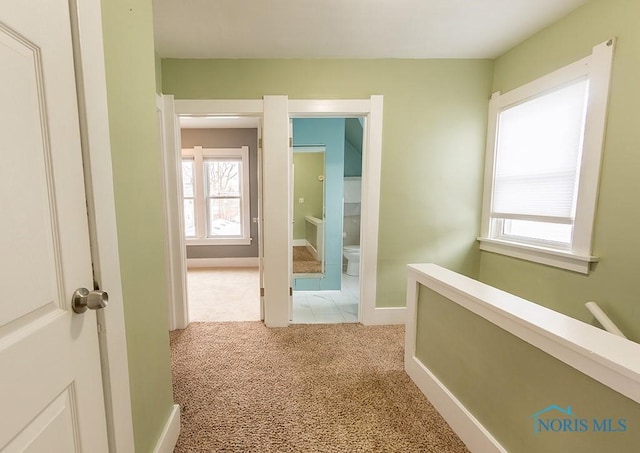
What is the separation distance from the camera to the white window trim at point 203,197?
450 centimetres

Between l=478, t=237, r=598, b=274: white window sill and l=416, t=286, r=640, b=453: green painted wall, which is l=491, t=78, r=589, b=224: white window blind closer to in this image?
l=478, t=237, r=598, b=274: white window sill

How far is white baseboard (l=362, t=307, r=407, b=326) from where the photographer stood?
8.43ft

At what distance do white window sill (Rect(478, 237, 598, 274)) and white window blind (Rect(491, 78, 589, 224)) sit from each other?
0.73 feet

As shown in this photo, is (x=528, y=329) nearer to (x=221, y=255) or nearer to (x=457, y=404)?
(x=457, y=404)

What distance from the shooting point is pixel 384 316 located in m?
2.58

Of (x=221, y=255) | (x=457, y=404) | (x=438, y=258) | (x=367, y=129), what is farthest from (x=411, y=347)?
(x=221, y=255)

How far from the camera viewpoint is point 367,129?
7.93 feet

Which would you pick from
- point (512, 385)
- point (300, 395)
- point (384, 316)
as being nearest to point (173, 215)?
point (300, 395)

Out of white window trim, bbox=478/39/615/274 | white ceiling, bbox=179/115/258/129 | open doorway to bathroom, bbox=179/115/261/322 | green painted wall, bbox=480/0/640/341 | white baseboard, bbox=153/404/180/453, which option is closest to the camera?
white baseboard, bbox=153/404/180/453

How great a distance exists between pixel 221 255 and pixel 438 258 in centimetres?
361

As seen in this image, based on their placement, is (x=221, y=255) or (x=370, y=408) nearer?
(x=370, y=408)

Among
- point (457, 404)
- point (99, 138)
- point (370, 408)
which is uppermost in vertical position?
point (99, 138)

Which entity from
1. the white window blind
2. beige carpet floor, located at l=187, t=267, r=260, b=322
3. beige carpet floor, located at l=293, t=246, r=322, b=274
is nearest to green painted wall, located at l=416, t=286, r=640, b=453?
the white window blind

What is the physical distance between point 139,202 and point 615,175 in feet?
8.29
